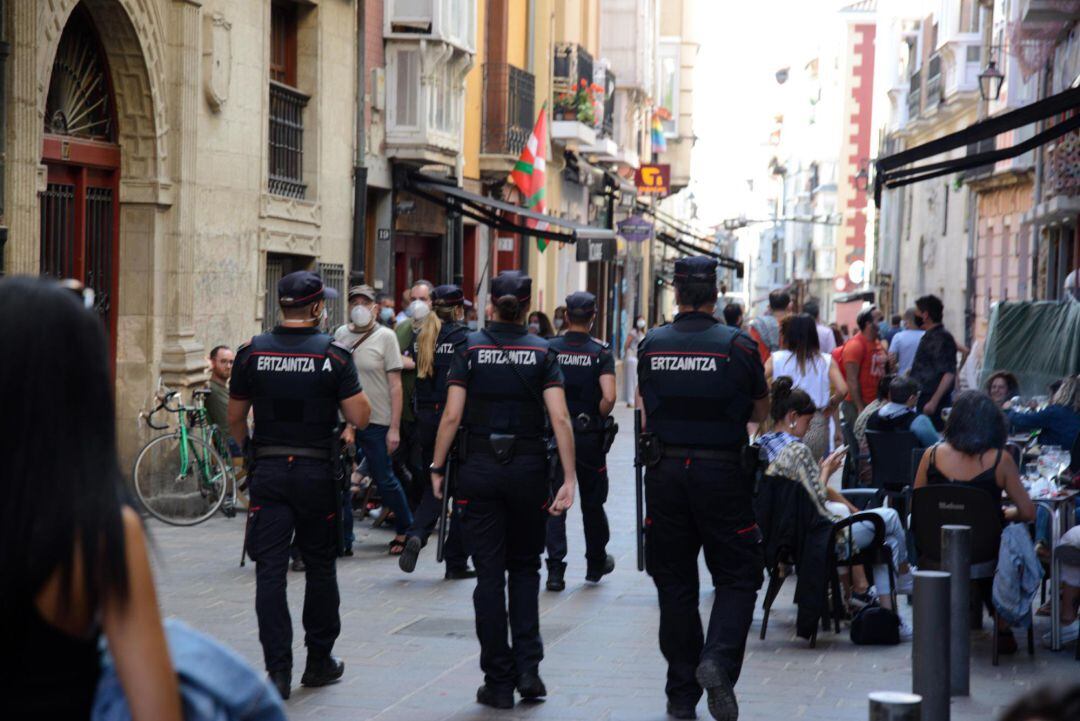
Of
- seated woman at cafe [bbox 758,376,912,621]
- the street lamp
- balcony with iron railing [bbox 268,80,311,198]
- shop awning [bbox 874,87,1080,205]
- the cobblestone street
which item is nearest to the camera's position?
the cobblestone street

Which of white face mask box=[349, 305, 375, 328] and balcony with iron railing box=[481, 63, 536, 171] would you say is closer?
white face mask box=[349, 305, 375, 328]

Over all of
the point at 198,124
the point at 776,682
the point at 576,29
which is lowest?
the point at 776,682

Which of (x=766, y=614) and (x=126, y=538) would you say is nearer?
(x=126, y=538)

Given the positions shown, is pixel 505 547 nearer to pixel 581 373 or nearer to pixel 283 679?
pixel 283 679

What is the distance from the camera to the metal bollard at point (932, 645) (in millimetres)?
6234

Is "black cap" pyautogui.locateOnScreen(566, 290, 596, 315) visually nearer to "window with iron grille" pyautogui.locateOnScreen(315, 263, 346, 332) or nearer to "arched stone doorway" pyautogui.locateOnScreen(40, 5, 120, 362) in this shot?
"arched stone doorway" pyautogui.locateOnScreen(40, 5, 120, 362)

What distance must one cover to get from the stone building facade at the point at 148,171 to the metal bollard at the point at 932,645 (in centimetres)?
775

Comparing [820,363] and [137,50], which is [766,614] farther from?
[137,50]

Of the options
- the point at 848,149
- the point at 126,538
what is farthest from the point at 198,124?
the point at 848,149

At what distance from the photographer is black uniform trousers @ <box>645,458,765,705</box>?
7.43 metres

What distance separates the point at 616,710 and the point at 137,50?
859 cm

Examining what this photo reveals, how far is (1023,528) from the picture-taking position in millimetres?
9102

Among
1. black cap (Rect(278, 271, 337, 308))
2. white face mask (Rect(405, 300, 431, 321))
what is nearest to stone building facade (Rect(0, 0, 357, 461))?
white face mask (Rect(405, 300, 431, 321))

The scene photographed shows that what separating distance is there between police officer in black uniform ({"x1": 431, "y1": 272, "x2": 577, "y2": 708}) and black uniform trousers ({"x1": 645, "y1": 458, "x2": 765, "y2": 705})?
0.62 metres
